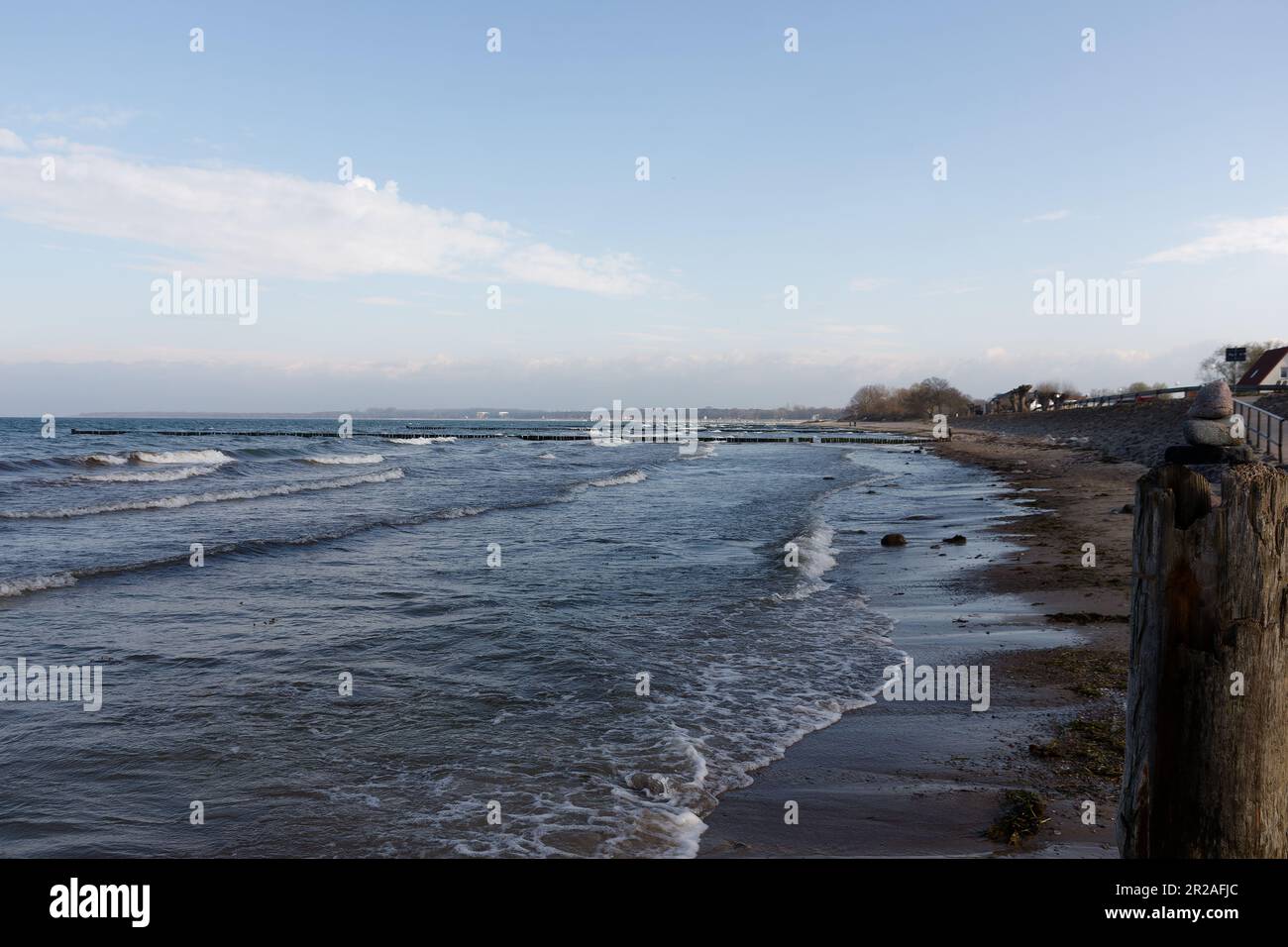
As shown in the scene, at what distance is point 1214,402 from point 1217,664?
7.33 metres

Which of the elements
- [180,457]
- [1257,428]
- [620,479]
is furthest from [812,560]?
[180,457]

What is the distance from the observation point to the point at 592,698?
8.41 m

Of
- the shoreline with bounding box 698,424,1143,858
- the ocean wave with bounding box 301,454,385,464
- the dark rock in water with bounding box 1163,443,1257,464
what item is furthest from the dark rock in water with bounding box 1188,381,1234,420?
the ocean wave with bounding box 301,454,385,464

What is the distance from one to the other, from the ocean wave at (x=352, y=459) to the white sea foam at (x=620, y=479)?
55.4 feet

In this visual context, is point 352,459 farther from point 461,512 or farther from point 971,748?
point 971,748

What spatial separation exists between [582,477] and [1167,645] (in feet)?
125

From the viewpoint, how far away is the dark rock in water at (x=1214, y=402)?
29.3ft

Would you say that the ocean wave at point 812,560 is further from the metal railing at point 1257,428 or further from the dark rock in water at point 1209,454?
the metal railing at point 1257,428

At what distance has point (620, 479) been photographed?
128 feet

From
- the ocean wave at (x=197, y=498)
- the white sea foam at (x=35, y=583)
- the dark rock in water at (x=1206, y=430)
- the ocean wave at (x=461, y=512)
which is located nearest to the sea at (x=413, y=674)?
the white sea foam at (x=35, y=583)

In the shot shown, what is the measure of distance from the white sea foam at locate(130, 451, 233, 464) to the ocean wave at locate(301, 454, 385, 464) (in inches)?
175

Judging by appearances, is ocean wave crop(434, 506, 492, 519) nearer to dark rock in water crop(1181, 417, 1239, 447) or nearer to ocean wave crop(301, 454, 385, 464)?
dark rock in water crop(1181, 417, 1239, 447)
